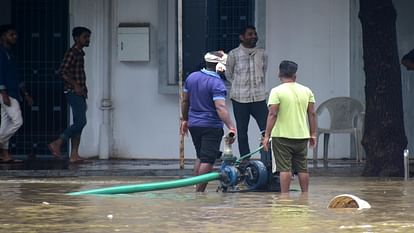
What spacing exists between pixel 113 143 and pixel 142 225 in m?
9.41

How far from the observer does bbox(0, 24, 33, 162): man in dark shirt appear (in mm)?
16781

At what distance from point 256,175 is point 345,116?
574cm

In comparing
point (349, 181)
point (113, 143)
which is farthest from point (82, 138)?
point (349, 181)

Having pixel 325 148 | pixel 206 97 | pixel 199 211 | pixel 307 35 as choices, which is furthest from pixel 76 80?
pixel 199 211

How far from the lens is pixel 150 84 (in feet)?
60.4

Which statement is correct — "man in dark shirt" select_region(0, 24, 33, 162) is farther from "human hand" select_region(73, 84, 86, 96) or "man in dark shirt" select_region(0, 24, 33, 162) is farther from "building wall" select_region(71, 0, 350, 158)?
"building wall" select_region(71, 0, 350, 158)

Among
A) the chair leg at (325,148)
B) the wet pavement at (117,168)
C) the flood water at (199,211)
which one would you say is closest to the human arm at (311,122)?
the flood water at (199,211)

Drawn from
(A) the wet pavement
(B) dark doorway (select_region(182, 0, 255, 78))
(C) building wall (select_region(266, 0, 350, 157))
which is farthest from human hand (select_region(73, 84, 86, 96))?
(C) building wall (select_region(266, 0, 350, 157))

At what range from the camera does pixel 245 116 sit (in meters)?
16.2

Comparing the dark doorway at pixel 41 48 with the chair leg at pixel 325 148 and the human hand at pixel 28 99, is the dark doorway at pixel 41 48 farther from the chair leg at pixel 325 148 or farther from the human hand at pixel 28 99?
the chair leg at pixel 325 148

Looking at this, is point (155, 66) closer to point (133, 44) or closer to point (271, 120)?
point (133, 44)

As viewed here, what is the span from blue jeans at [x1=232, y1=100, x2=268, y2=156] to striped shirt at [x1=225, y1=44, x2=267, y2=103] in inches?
3.2

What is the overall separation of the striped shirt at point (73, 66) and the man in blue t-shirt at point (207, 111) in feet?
15.1

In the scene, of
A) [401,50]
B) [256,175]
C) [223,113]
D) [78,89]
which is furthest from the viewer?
[401,50]
